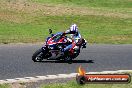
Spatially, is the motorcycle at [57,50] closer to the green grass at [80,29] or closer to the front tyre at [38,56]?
the front tyre at [38,56]

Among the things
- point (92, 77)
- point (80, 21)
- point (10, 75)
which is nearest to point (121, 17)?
point (80, 21)

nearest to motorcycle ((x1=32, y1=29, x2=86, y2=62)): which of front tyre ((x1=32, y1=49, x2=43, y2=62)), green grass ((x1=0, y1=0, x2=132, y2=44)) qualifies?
front tyre ((x1=32, y1=49, x2=43, y2=62))

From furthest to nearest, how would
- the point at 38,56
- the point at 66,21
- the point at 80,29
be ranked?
1. the point at 66,21
2. the point at 80,29
3. the point at 38,56

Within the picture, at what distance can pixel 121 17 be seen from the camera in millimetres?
42375

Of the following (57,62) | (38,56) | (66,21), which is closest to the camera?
(38,56)

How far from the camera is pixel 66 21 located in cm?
3866

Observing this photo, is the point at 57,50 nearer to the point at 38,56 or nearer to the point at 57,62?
the point at 57,62

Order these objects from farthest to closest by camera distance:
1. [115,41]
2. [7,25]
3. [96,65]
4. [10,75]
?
1. [7,25]
2. [115,41]
3. [96,65]
4. [10,75]

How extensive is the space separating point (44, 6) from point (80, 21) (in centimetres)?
684

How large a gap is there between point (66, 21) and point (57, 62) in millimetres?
17483

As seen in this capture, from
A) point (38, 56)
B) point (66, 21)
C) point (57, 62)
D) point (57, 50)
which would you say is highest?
point (57, 50)

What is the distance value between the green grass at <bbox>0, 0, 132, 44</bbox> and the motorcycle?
5850mm

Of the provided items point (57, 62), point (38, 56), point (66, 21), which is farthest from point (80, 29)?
point (38, 56)

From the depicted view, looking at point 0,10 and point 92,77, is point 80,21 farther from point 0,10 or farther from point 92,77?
point 92,77
